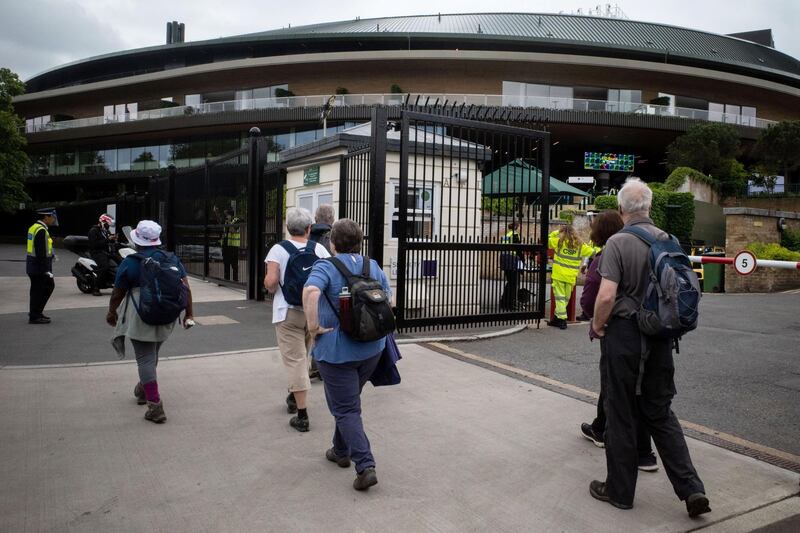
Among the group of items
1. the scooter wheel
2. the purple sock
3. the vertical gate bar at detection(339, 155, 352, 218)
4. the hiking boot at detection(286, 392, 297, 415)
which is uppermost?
the vertical gate bar at detection(339, 155, 352, 218)

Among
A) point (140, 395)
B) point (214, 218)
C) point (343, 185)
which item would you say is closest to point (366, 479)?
point (140, 395)

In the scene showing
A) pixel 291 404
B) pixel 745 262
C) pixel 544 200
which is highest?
pixel 544 200

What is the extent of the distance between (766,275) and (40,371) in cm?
1796

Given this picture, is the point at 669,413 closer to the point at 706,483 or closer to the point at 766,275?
the point at 706,483

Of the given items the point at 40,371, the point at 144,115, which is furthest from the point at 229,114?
the point at 40,371

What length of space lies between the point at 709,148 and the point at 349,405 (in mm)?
35160

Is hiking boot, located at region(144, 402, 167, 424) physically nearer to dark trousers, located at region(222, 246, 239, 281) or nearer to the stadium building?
dark trousers, located at region(222, 246, 239, 281)

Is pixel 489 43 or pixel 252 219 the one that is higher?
pixel 489 43

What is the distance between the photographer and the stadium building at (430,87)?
38.6m

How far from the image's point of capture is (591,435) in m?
4.79

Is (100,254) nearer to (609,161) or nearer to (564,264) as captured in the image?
(564,264)

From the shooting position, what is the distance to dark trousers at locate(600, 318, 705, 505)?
11.9 ft

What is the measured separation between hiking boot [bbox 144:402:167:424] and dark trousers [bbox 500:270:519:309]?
19.1ft

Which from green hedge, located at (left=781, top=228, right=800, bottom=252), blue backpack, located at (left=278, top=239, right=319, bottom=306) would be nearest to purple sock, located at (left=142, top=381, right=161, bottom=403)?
blue backpack, located at (left=278, top=239, right=319, bottom=306)
